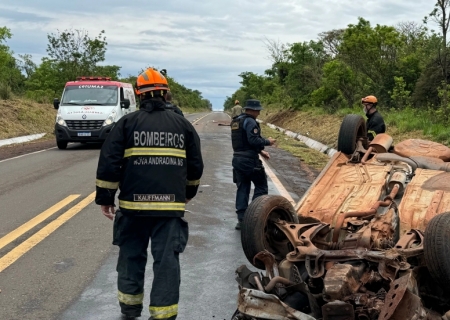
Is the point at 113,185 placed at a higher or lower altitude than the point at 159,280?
higher

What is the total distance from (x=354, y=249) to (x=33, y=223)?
5.01 meters

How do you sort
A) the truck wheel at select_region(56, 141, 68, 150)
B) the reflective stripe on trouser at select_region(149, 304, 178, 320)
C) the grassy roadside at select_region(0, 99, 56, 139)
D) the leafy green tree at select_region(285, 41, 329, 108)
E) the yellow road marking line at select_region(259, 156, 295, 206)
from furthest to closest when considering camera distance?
the leafy green tree at select_region(285, 41, 329, 108)
the grassy roadside at select_region(0, 99, 56, 139)
the truck wheel at select_region(56, 141, 68, 150)
the yellow road marking line at select_region(259, 156, 295, 206)
the reflective stripe on trouser at select_region(149, 304, 178, 320)

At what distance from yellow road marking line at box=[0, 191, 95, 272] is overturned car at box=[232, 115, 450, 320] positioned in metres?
2.68

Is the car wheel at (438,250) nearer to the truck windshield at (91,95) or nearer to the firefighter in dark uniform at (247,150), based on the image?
the firefighter in dark uniform at (247,150)

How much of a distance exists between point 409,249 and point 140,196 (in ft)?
6.74

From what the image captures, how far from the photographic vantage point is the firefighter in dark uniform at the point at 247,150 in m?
7.82

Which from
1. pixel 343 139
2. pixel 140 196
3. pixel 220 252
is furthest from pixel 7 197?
pixel 140 196

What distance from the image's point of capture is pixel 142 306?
4805 millimetres

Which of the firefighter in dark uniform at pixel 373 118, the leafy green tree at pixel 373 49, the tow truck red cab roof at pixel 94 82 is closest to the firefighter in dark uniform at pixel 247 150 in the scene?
the firefighter in dark uniform at pixel 373 118

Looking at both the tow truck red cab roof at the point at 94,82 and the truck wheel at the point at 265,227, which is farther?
the tow truck red cab roof at the point at 94,82

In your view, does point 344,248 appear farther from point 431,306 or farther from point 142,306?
point 142,306

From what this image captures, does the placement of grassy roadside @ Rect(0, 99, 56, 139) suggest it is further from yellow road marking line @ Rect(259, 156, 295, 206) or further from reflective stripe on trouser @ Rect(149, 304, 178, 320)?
→ reflective stripe on trouser @ Rect(149, 304, 178, 320)

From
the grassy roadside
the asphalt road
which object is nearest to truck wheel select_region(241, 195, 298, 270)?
the asphalt road

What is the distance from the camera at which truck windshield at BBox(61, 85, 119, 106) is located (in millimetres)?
20469
